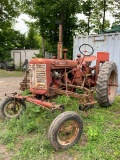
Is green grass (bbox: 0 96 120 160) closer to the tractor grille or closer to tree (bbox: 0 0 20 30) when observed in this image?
the tractor grille

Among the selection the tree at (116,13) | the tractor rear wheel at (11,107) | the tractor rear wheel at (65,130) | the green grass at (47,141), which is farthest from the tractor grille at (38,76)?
the tree at (116,13)

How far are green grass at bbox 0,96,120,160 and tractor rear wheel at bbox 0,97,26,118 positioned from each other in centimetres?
13

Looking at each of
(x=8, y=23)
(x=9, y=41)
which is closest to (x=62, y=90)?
(x=9, y=41)

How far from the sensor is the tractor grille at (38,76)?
325 centimetres

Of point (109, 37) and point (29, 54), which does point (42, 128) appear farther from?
point (29, 54)

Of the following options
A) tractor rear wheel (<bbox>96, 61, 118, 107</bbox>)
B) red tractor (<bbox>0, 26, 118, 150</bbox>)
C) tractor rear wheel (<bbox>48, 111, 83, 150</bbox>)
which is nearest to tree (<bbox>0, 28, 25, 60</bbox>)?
red tractor (<bbox>0, 26, 118, 150</bbox>)

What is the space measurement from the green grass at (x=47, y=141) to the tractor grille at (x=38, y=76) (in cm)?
43

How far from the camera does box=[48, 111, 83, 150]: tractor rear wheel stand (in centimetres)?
246

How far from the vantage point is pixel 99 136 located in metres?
2.87

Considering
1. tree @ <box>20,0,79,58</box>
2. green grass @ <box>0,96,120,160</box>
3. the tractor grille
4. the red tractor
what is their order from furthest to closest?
tree @ <box>20,0,79,58</box>, the tractor grille, the red tractor, green grass @ <box>0,96,120,160</box>

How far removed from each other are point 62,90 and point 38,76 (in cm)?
51

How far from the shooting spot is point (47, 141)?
8.87ft

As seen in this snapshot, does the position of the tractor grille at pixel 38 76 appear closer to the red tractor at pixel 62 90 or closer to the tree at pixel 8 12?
the red tractor at pixel 62 90

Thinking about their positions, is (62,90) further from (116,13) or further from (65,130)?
(116,13)
